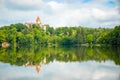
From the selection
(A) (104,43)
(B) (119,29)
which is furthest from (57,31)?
(B) (119,29)

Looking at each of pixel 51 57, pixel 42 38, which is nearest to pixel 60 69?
pixel 51 57

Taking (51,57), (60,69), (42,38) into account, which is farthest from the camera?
(42,38)

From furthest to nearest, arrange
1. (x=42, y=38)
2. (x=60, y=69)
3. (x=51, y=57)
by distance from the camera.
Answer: (x=42, y=38), (x=51, y=57), (x=60, y=69)

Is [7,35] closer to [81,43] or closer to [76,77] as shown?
[81,43]

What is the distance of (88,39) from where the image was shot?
10831 cm

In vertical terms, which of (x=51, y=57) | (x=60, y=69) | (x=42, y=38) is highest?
(x=60, y=69)

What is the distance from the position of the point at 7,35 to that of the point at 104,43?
34.7 m

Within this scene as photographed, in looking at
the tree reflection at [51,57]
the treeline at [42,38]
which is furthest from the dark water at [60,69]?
the treeline at [42,38]

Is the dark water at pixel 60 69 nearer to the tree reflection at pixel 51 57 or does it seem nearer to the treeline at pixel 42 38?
the tree reflection at pixel 51 57

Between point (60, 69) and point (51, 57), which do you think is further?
point (51, 57)

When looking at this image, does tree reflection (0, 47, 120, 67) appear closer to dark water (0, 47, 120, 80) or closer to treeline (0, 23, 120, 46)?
dark water (0, 47, 120, 80)

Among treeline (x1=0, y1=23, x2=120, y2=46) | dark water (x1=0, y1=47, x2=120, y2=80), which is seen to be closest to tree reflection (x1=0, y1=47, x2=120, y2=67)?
dark water (x1=0, y1=47, x2=120, y2=80)

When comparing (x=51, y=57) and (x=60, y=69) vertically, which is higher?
(x=60, y=69)

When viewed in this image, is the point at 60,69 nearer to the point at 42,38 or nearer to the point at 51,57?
the point at 51,57
